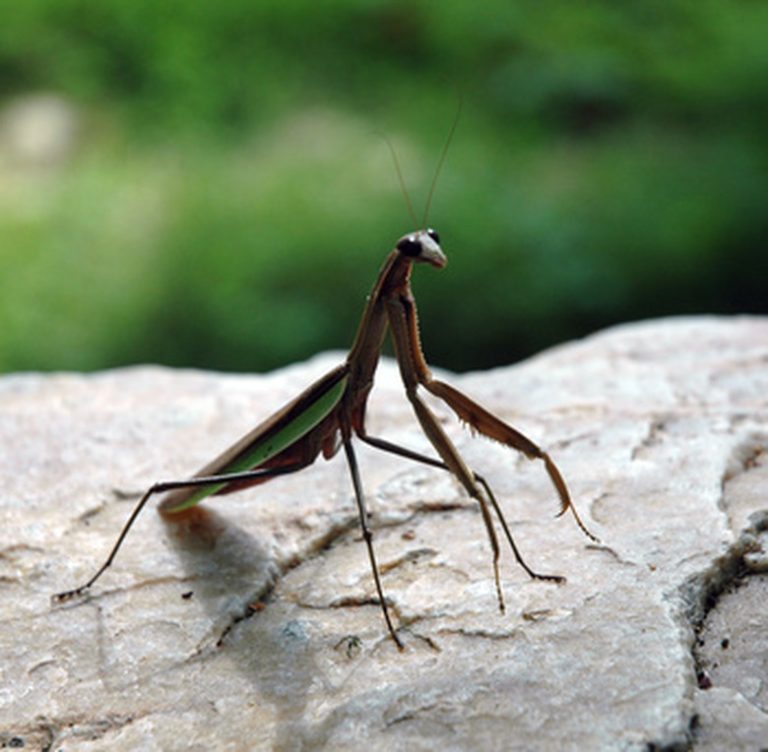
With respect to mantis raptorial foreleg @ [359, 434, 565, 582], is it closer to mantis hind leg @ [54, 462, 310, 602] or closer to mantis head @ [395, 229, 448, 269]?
mantis hind leg @ [54, 462, 310, 602]

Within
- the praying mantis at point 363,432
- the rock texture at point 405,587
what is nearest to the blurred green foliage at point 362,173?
the rock texture at point 405,587

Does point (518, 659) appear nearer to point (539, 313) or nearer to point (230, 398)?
point (230, 398)

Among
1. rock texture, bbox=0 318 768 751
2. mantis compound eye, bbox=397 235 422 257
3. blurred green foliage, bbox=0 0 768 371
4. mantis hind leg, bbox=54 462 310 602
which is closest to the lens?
rock texture, bbox=0 318 768 751

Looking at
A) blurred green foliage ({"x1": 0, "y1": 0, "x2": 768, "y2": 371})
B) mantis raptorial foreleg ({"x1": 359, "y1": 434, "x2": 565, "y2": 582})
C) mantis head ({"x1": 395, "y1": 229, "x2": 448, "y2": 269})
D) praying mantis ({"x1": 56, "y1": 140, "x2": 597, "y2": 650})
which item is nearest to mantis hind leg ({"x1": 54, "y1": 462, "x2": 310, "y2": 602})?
praying mantis ({"x1": 56, "y1": 140, "x2": 597, "y2": 650})

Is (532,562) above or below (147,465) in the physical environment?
above

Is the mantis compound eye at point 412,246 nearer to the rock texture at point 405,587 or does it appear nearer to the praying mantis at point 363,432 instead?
the praying mantis at point 363,432

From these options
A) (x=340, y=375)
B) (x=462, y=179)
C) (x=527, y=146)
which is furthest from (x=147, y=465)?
(x=527, y=146)

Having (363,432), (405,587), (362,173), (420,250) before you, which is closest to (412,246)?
(420,250)
